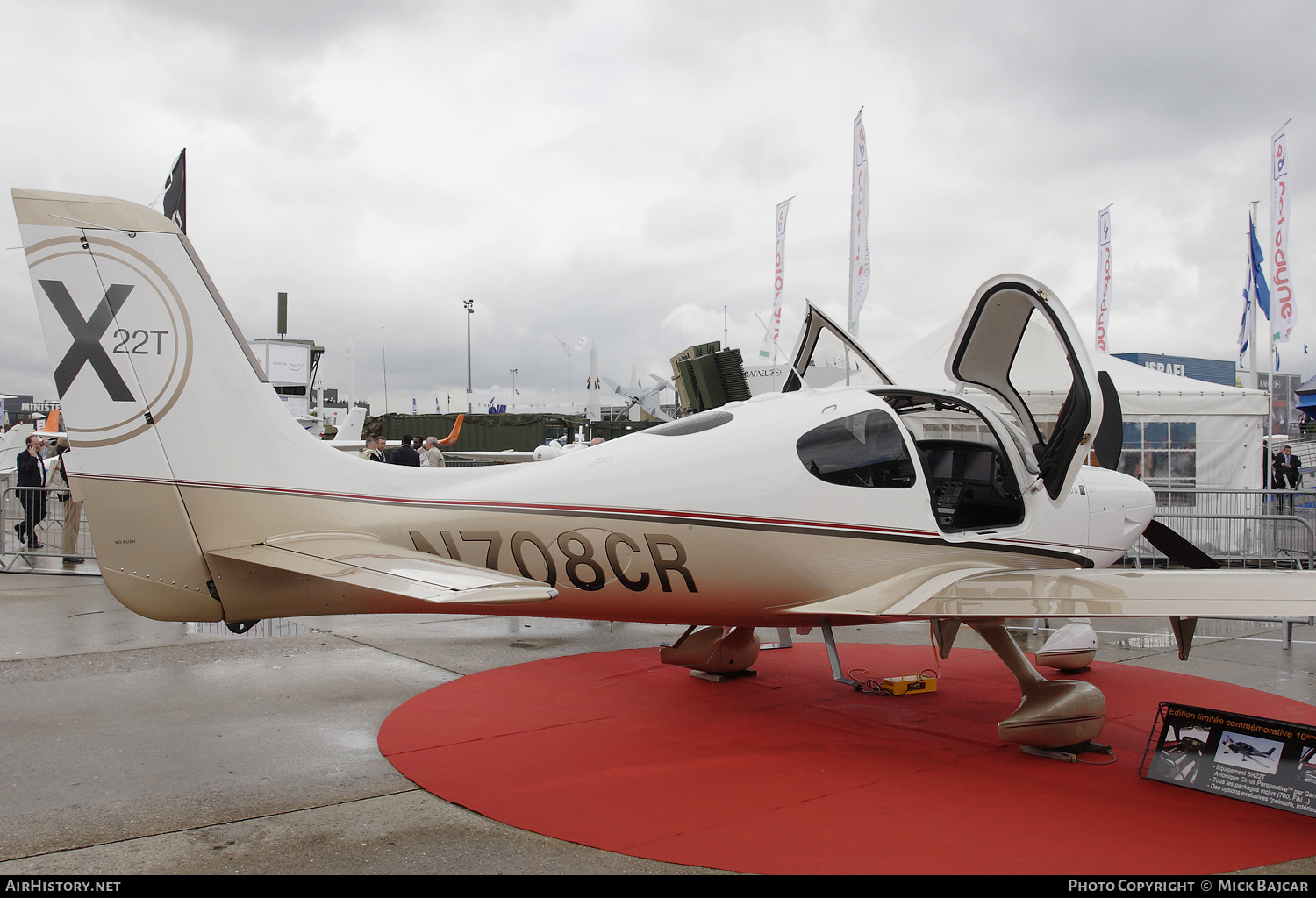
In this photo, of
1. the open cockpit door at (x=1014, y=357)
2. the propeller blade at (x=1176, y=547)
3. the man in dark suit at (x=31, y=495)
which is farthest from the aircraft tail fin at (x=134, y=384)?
the man in dark suit at (x=31, y=495)

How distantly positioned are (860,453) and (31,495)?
13773 millimetres

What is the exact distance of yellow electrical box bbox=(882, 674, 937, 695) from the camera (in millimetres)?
6504

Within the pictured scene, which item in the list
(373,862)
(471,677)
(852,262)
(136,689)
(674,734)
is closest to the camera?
(373,862)

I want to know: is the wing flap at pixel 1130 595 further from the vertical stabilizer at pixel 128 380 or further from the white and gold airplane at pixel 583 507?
the vertical stabilizer at pixel 128 380

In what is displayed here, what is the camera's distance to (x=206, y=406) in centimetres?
480

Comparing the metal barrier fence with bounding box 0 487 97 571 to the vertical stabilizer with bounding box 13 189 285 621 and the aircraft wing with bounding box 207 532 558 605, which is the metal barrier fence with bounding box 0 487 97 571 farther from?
the aircraft wing with bounding box 207 532 558 605

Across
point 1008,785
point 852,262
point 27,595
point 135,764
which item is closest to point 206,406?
point 135,764

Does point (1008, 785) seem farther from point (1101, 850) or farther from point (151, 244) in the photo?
point (151, 244)

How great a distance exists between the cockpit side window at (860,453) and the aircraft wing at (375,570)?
2.22 meters

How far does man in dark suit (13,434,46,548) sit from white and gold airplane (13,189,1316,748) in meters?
10.1

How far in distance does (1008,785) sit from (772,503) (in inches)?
79.5

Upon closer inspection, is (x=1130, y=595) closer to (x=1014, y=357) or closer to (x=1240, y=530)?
(x=1014, y=357)

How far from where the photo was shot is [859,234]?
16.9 metres

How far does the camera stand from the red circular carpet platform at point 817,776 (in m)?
3.74
